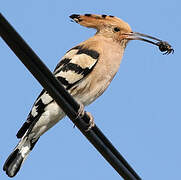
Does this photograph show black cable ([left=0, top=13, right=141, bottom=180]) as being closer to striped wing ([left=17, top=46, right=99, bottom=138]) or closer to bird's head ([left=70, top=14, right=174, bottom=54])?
striped wing ([left=17, top=46, right=99, bottom=138])

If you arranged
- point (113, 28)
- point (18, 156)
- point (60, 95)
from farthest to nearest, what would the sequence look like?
point (113, 28) < point (18, 156) < point (60, 95)

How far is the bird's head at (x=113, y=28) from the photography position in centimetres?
357

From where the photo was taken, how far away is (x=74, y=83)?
321 centimetres

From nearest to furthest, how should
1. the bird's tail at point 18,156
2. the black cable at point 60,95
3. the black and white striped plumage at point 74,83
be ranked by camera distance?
the black cable at point 60,95, the bird's tail at point 18,156, the black and white striped plumage at point 74,83

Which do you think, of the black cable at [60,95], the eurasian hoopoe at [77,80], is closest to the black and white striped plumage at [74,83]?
the eurasian hoopoe at [77,80]

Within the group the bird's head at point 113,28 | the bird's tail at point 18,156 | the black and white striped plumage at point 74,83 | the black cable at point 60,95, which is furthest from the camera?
the bird's head at point 113,28

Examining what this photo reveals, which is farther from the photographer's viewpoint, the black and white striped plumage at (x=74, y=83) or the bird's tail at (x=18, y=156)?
the black and white striped plumage at (x=74, y=83)

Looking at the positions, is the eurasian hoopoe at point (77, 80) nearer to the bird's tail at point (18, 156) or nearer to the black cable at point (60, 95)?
the bird's tail at point (18, 156)

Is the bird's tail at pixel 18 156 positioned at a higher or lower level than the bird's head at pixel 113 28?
lower

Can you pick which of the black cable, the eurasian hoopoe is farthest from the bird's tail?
the black cable

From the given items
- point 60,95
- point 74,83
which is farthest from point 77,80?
point 60,95

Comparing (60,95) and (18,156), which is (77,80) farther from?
(60,95)

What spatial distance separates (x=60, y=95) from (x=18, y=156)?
1287mm

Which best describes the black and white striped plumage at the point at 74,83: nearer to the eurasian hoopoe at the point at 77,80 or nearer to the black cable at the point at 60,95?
the eurasian hoopoe at the point at 77,80
